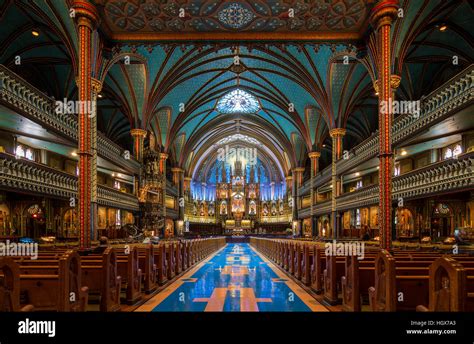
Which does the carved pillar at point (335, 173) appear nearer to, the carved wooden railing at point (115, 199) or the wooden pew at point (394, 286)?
the carved wooden railing at point (115, 199)

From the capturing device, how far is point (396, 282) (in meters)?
4.27

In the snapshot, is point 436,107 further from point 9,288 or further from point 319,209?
point 319,209

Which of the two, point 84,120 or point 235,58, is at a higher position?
point 235,58

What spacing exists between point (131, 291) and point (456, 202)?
18.7 meters

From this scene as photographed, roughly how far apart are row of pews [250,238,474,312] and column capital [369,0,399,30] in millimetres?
8222

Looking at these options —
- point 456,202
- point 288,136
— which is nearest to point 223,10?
point 456,202

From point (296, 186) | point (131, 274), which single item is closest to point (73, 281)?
point (131, 274)

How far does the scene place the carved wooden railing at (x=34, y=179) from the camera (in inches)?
469

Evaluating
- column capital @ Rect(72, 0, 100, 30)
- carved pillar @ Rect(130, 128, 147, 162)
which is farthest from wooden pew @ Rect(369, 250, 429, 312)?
carved pillar @ Rect(130, 128, 147, 162)

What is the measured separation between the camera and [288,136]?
3741 cm

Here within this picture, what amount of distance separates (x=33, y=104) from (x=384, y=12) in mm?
12883

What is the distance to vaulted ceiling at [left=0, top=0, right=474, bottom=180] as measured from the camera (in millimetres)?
13484

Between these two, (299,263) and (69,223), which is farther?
(69,223)
